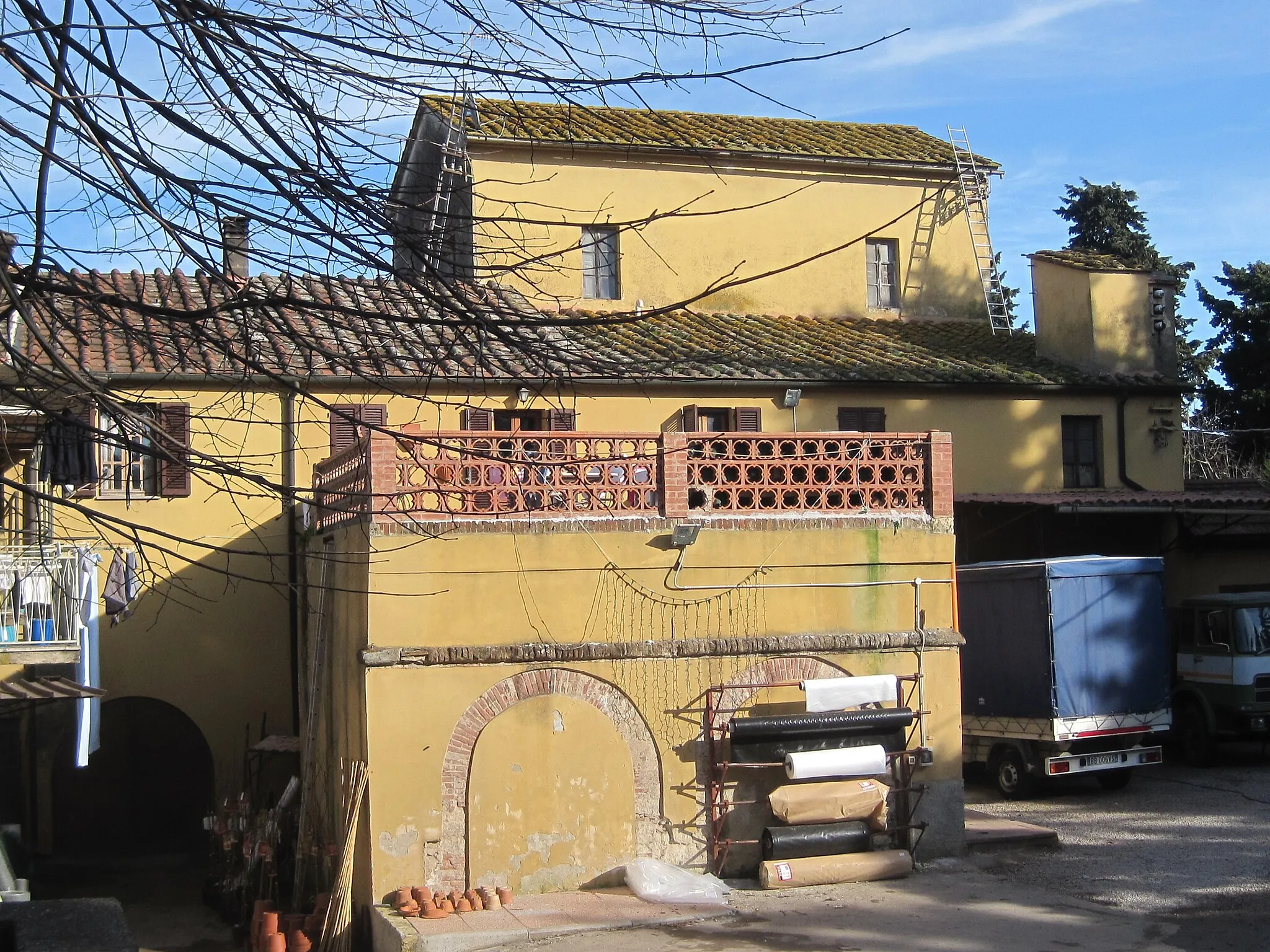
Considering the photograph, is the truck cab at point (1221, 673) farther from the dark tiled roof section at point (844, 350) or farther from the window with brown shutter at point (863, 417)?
the window with brown shutter at point (863, 417)

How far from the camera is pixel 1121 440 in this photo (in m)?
21.2

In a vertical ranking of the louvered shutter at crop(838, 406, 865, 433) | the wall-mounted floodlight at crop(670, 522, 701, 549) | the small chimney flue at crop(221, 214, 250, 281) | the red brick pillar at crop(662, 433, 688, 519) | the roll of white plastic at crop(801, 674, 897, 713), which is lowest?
the roll of white plastic at crop(801, 674, 897, 713)

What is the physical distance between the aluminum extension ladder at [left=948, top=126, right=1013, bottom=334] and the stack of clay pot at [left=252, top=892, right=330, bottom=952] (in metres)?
15.8

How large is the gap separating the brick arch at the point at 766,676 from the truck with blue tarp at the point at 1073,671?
13.0ft

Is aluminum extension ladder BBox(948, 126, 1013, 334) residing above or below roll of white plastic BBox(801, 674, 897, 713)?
above

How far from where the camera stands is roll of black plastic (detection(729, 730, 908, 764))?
1273cm

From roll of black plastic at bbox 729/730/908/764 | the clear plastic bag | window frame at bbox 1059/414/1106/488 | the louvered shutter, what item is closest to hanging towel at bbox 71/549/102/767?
the clear plastic bag

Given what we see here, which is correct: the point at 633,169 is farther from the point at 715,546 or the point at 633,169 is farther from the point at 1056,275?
the point at 715,546

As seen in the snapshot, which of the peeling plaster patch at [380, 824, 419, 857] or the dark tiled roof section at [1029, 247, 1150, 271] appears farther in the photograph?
the dark tiled roof section at [1029, 247, 1150, 271]

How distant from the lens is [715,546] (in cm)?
1298

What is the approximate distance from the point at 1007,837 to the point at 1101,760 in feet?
11.7

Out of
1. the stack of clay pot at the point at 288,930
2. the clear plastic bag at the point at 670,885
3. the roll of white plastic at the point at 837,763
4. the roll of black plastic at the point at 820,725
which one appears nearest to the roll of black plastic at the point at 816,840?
the roll of white plastic at the point at 837,763

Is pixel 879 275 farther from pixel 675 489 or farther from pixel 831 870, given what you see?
pixel 831 870

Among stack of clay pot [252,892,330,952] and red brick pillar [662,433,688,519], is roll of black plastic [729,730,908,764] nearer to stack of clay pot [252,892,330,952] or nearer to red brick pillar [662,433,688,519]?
red brick pillar [662,433,688,519]
